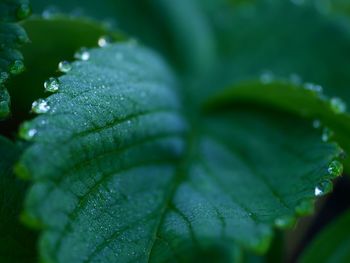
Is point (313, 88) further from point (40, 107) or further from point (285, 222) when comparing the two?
point (40, 107)

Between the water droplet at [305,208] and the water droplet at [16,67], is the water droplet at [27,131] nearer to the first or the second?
the water droplet at [16,67]

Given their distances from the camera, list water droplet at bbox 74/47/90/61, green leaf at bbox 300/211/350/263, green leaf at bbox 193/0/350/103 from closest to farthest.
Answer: water droplet at bbox 74/47/90/61, green leaf at bbox 300/211/350/263, green leaf at bbox 193/0/350/103

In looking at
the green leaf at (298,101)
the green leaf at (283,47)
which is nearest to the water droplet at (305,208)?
the green leaf at (298,101)

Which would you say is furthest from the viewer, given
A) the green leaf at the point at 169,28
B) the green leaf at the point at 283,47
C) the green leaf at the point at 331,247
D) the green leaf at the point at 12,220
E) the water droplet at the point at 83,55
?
the green leaf at the point at 169,28

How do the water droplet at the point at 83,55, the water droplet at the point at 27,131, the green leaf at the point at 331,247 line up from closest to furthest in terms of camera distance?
the water droplet at the point at 27,131, the water droplet at the point at 83,55, the green leaf at the point at 331,247

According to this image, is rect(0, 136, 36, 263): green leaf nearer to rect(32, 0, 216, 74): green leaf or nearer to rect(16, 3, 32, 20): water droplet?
rect(16, 3, 32, 20): water droplet

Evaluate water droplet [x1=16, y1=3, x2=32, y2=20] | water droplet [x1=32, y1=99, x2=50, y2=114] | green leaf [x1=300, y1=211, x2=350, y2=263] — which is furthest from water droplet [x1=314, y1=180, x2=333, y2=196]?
water droplet [x1=16, y1=3, x2=32, y2=20]

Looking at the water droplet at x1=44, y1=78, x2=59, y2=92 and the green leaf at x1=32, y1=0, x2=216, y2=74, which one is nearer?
→ the water droplet at x1=44, y1=78, x2=59, y2=92

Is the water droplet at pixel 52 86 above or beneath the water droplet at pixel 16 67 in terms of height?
above
